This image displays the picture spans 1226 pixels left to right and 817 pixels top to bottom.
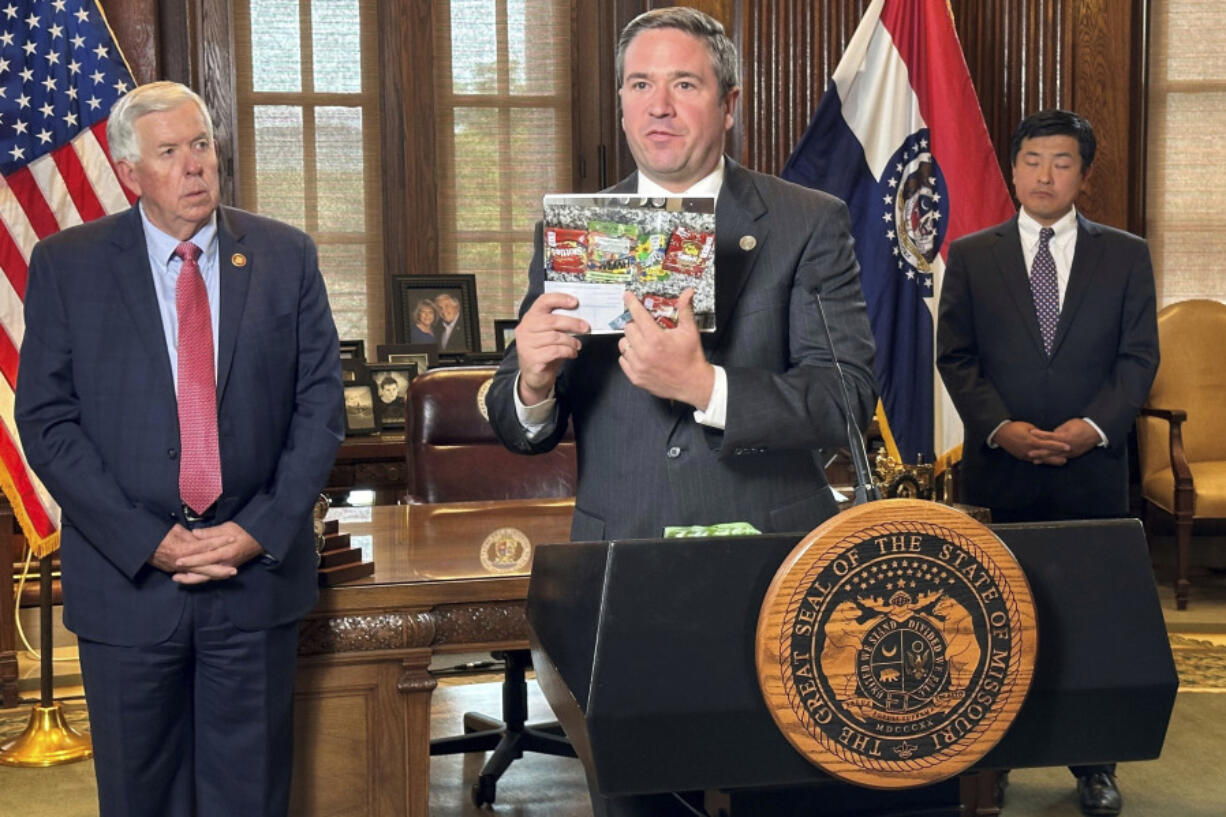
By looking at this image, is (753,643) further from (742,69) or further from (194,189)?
A: (742,69)

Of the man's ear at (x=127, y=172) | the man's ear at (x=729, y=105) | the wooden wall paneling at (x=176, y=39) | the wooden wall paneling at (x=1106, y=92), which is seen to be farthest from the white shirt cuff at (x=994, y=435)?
the wooden wall paneling at (x=176, y=39)

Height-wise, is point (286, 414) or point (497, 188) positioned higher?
point (497, 188)

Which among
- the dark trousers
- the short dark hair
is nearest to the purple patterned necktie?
the short dark hair

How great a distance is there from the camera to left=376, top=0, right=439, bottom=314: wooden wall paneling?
609cm

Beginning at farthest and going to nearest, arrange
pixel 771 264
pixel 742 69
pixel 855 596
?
pixel 742 69 < pixel 771 264 < pixel 855 596

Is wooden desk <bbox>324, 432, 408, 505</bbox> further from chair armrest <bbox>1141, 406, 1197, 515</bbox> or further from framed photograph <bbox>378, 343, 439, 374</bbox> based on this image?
chair armrest <bbox>1141, 406, 1197, 515</bbox>

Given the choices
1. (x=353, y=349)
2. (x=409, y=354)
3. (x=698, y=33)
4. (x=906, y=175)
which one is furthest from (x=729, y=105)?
(x=353, y=349)

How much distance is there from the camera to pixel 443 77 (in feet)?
20.2

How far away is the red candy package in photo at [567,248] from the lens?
1.38m

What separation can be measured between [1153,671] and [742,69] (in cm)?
509

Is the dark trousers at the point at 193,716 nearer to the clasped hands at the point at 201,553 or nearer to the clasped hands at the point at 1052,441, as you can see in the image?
the clasped hands at the point at 201,553

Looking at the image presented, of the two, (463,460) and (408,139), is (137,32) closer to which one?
(408,139)

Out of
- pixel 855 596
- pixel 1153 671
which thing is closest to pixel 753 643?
pixel 855 596

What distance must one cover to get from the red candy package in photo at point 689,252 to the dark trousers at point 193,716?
1.34 meters
